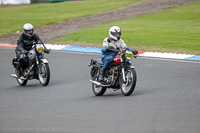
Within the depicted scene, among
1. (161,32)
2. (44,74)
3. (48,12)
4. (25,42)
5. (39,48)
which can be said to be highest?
(48,12)

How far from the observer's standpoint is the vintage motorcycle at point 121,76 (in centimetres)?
1150

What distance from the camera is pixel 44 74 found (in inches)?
553

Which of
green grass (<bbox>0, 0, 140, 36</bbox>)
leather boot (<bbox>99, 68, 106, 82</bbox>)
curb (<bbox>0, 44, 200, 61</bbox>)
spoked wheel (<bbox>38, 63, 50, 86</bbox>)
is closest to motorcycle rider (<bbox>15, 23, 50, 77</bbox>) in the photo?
spoked wheel (<bbox>38, 63, 50, 86</bbox>)

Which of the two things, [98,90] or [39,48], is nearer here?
[98,90]

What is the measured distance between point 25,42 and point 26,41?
5cm

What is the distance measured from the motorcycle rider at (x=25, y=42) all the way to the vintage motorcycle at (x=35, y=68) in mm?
126

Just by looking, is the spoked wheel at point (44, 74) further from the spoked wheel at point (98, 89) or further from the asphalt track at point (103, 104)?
the spoked wheel at point (98, 89)

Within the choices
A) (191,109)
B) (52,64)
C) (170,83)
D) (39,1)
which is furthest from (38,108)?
(39,1)

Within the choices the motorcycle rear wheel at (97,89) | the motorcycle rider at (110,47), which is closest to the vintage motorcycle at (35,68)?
the motorcycle rear wheel at (97,89)

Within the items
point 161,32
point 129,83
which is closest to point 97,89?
point 129,83

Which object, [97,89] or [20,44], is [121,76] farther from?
[20,44]

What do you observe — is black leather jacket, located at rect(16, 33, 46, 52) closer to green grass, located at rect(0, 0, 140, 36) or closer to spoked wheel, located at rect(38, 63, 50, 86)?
spoked wheel, located at rect(38, 63, 50, 86)

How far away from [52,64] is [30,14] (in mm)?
17514

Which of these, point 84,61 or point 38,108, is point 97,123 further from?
point 84,61
